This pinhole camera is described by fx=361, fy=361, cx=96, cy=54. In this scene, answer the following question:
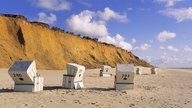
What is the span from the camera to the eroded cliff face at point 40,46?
43.7m

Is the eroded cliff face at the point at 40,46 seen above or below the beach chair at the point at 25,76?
above

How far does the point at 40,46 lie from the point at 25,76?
34003mm

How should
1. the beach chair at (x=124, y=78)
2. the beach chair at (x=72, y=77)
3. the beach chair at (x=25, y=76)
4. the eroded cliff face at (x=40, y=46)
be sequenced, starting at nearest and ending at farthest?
1. the beach chair at (x=25, y=76)
2. the beach chair at (x=124, y=78)
3. the beach chair at (x=72, y=77)
4. the eroded cliff face at (x=40, y=46)

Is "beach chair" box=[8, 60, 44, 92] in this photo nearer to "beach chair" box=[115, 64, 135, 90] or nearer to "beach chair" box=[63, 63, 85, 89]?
"beach chair" box=[63, 63, 85, 89]

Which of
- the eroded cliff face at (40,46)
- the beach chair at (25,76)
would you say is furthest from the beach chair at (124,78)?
the eroded cliff face at (40,46)

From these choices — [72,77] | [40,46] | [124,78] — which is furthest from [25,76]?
[40,46]

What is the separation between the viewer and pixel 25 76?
15078mm

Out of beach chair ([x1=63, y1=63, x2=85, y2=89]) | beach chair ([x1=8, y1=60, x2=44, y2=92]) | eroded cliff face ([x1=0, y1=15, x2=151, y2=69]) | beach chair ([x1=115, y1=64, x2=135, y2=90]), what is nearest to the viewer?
beach chair ([x1=8, y1=60, x2=44, y2=92])

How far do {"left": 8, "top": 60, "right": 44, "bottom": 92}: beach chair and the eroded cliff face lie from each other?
967 inches

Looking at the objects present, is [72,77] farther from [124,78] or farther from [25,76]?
[25,76]

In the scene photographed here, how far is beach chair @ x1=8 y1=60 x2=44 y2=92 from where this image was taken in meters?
15.0

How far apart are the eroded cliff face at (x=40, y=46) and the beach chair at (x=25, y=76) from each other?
2455 cm

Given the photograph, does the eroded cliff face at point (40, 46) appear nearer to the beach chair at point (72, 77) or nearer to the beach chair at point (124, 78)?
the beach chair at point (72, 77)

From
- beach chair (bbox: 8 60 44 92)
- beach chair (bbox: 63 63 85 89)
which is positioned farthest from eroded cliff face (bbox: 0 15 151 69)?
beach chair (bbox: 8 60 44 92)
